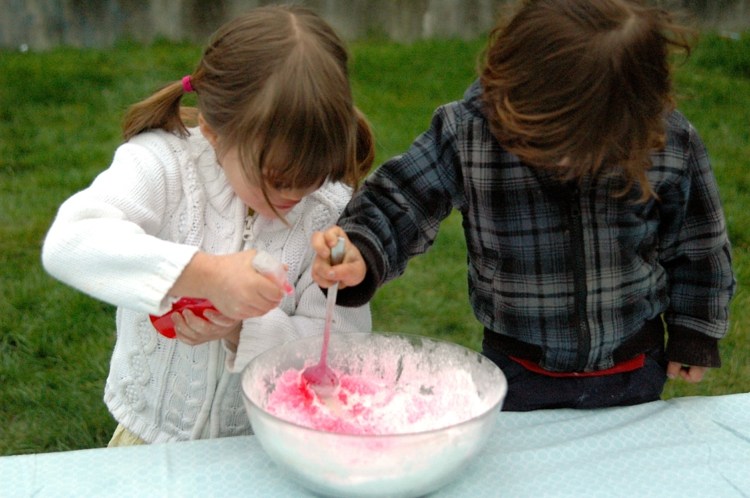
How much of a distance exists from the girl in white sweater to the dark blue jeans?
24 centimetres

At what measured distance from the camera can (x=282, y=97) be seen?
1.07m

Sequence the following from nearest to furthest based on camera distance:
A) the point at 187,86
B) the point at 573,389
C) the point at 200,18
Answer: the point at 187,86
the point at 573,389
the point at 200,18

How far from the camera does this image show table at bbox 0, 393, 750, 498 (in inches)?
39.3

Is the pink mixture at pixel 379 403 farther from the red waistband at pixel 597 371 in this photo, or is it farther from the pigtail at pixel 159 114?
the pigtail at pixel 159 114

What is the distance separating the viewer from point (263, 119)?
1.08 meters

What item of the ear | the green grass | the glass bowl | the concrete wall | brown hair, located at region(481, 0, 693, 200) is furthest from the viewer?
the concrete wall

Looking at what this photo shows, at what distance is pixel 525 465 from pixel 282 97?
514 mm

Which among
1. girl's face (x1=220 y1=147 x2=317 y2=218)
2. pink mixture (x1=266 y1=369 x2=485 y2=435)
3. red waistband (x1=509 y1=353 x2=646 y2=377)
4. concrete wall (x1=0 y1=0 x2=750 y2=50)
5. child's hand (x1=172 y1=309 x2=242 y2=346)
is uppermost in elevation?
girl's face (x1=220 y1=147 x2=317 y2=218)

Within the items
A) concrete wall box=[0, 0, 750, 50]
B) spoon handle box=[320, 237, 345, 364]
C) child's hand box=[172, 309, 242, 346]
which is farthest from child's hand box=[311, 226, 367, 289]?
concrete wall box=[0, 0, 750, 50]

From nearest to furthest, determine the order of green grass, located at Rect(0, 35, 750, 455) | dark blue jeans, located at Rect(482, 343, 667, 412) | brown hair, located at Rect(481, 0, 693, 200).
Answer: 1. brown hair, located at Rect(481, 0, 693, 200)
2. dark blue jeans, located at Rect(482, 343, 667, 412)
3. green grass, located at Rect(0, 35, 750, 455)

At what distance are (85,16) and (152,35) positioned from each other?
1.17 feet

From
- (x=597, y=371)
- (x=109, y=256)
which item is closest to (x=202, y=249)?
(x=109, y=256)

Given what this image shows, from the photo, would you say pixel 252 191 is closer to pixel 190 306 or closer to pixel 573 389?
pixel 190 306

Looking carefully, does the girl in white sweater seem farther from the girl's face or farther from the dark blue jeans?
the dark blue jeans
